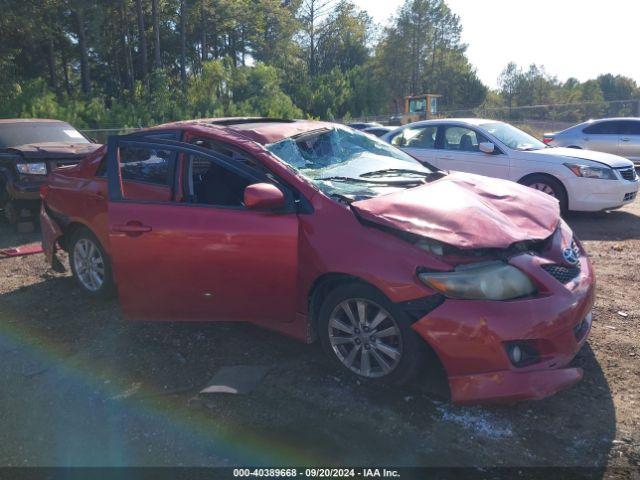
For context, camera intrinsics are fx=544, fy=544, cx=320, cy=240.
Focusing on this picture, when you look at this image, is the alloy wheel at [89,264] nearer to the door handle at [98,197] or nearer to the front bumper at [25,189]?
the door handle at [98,197]

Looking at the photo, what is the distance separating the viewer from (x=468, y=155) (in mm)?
8758

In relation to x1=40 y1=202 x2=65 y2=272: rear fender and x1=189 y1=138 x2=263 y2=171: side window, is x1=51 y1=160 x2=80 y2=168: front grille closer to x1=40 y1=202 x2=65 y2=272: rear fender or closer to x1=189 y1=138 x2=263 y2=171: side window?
x1=40 y1=202 x2=65 y2=272: rear fender

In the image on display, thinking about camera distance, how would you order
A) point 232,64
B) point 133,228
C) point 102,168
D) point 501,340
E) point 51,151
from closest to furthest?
point 501,340 → point 133,228 → point 102,168 → point 51,151 → point 232,64

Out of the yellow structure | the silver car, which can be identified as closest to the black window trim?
the silver car

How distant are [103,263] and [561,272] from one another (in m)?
3.87

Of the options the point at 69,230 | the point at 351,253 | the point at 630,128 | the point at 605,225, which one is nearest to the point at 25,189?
the point at 69,230

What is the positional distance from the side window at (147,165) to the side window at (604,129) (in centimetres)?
1253

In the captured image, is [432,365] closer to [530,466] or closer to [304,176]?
[530,466]

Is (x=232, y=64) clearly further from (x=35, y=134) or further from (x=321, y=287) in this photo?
(x=321, y=287)

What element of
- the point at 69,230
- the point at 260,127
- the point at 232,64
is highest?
the point at 232,64

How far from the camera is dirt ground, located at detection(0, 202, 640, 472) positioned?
286 cm

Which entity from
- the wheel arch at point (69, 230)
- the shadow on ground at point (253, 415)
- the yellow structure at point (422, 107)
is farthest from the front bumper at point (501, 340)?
the yellow structure at point (422, 107)

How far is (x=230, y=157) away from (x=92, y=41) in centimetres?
3841

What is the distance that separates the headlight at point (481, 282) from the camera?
301 centimetres
